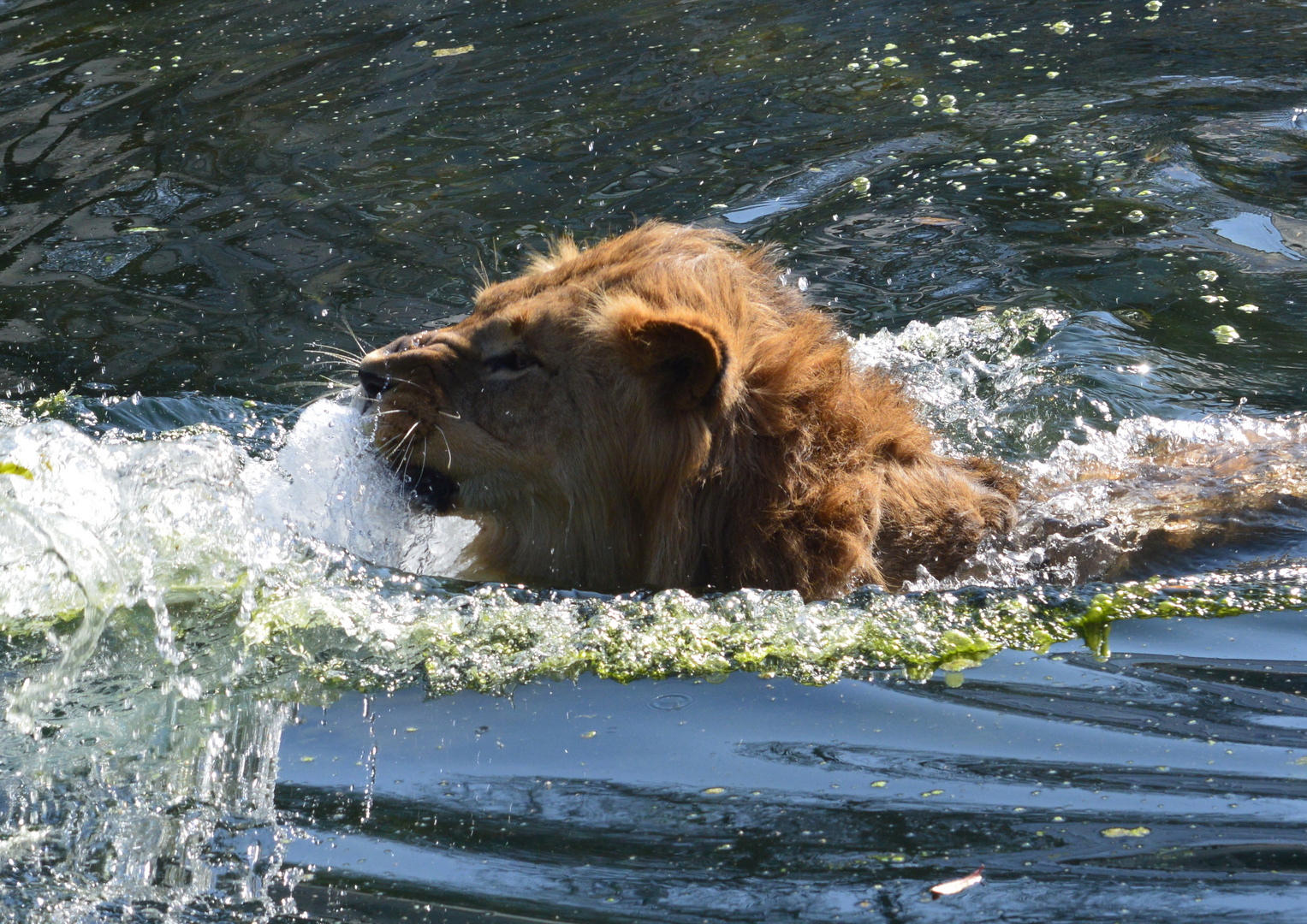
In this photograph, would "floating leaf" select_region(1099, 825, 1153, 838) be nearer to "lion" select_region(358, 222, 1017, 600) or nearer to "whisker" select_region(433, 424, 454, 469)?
"lion" select_region(358, 222, 1017, 600)

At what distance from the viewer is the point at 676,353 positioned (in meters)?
4.40

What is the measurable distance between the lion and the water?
6.5 inches

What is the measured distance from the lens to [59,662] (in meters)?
4.39

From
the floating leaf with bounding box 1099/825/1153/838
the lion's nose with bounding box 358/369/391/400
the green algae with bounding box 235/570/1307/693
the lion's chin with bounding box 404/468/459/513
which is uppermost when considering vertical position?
the lion's nose with bounding box 358/369/391/400

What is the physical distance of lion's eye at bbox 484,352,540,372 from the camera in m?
4.75

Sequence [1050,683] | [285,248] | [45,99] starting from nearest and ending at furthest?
[1050,683], [285,248], [45,99]

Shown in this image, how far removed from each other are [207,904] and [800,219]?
22.7 feet

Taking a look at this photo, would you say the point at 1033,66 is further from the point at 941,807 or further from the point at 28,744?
the point at 28,744

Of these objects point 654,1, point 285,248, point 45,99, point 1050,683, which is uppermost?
point 654,1

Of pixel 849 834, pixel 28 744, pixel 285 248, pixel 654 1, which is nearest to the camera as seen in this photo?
pixel 849 834

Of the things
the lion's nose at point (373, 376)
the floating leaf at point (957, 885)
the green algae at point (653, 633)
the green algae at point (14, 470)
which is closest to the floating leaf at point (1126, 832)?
the floating leaf at point (957, 885)

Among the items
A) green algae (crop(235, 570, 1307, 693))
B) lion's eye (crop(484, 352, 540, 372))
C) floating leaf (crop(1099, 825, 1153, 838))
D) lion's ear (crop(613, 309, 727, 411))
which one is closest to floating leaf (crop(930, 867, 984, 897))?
floating leaf (crop(1099, 825, 1153, 838))

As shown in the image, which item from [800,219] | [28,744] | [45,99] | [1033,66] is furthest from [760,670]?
[45,99]

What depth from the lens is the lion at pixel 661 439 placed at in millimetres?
4535
